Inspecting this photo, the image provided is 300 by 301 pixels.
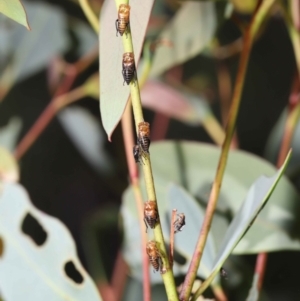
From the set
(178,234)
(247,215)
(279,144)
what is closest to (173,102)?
(279,144)

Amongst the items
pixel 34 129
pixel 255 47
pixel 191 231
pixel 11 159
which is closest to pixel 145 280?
pixel 191 231

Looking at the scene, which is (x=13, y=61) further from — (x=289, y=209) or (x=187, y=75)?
(x=289, y=209)

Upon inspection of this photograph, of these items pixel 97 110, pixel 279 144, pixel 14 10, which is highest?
pixel 97 110

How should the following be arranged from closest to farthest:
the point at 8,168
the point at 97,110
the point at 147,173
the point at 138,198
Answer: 1. the point at 147,173
2. the point at 138,198
3. the point at 8,168
4. the point at 97,110

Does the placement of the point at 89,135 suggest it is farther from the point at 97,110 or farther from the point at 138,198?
the point at 138,198

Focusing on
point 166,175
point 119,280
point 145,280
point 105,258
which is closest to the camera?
point 145,280
